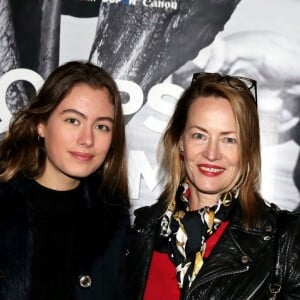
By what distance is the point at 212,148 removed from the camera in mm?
1931

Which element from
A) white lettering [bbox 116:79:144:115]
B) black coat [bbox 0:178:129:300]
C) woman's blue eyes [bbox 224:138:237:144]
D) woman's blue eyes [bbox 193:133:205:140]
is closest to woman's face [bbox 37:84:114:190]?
black coat [bbox 0:178:129:300]

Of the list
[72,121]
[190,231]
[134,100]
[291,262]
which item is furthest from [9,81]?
[291,262]

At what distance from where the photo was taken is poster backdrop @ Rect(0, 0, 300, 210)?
280cm

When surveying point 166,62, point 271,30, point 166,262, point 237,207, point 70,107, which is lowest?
point 166,262

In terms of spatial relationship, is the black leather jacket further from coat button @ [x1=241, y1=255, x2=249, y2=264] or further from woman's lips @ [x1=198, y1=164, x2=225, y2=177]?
woman's lips @ [x1=198, y1=164, x2=225, y2=177]

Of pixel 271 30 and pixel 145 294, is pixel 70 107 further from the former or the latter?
pixel 271 30

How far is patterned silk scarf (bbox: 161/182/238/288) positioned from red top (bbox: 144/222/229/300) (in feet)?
0.06

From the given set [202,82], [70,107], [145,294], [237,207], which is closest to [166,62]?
[202,82]

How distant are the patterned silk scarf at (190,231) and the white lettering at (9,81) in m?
1.23

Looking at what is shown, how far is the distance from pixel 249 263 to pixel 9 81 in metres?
1.76

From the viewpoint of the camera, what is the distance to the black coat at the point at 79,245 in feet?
5.99

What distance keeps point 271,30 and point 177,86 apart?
1.92ft

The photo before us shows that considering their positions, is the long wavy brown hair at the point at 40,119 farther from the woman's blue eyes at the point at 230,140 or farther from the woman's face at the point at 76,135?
the woman's blue eyes at the point at 230,140

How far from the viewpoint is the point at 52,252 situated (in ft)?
6.31
